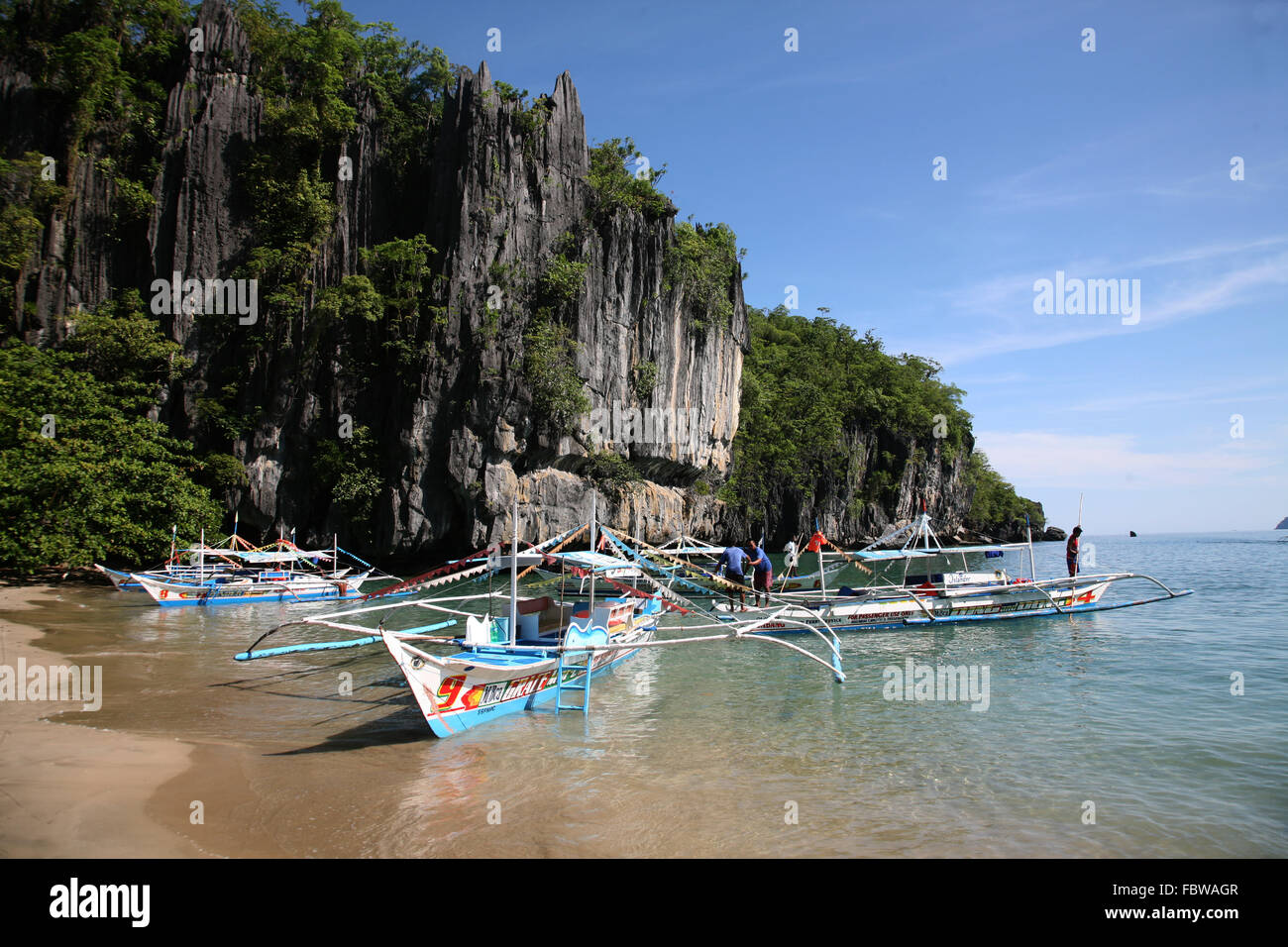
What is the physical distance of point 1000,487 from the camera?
272ft

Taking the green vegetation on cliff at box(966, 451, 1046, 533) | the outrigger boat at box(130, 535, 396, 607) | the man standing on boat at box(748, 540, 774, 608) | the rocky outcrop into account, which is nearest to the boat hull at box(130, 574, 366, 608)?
the outrigger boat at box(130, 535, 396, 607)

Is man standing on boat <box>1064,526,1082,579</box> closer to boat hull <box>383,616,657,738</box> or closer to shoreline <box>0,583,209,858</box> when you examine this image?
boat hull <box>383,616,657,738</box>

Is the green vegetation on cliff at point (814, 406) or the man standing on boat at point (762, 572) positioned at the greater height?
the green vegetation on cliff at point (814, 406)

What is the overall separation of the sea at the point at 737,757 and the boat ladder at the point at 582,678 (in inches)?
13.3

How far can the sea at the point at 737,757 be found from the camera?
678cm

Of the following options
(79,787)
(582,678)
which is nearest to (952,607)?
(582,678)

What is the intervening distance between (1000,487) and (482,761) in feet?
288

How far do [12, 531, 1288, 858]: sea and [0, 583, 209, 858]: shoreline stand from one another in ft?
0.86

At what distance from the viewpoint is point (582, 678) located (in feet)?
40.0

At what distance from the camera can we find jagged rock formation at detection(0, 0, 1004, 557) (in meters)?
30.4

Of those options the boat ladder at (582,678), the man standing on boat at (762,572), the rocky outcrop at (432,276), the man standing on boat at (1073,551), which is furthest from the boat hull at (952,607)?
the rocky outcrop at (432,276)

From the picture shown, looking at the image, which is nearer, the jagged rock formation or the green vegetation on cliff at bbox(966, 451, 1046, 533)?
the jagged rock formation

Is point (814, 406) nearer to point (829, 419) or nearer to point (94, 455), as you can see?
point (829, 419)

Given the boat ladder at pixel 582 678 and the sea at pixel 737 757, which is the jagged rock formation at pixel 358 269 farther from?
the boat ladder at pixel 582 678
